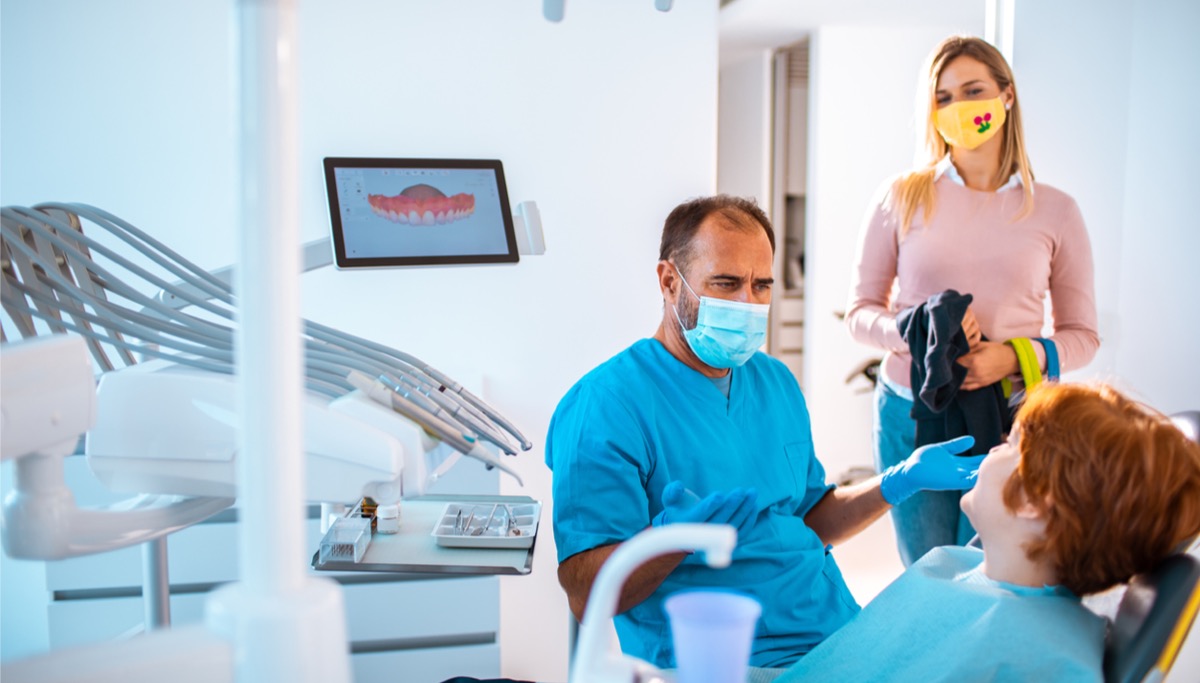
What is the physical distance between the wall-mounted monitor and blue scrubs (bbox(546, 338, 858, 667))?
58 cm

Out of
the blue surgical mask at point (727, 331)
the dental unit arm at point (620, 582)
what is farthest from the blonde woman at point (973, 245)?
the dental unit arm at point (620, 582)

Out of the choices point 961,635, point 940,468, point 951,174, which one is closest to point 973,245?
point 951,174

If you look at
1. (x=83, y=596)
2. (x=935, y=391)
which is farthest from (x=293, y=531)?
(x=83, y=596)

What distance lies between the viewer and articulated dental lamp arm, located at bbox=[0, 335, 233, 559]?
73 cm

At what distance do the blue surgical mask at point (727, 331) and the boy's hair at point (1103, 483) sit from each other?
504 mm

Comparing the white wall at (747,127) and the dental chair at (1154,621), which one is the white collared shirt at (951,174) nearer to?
the dental chair at (1154,621)

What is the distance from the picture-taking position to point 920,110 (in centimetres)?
221

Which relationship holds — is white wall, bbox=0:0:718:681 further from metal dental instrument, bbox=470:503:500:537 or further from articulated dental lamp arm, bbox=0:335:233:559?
articulated dental lamp arm, bbox=0:335:233:559

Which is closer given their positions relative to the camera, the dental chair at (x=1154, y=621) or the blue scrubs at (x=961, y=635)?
the dental chair at (x=1154, y=621)

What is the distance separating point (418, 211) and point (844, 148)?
8.45 ft

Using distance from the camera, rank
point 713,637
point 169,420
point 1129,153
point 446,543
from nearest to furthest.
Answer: point 713,637
point 169,420
point 446,543
point 1129,153

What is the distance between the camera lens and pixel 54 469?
0.88m

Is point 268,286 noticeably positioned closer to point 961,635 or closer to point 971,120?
point 961,635

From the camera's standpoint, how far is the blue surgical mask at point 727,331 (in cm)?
161
